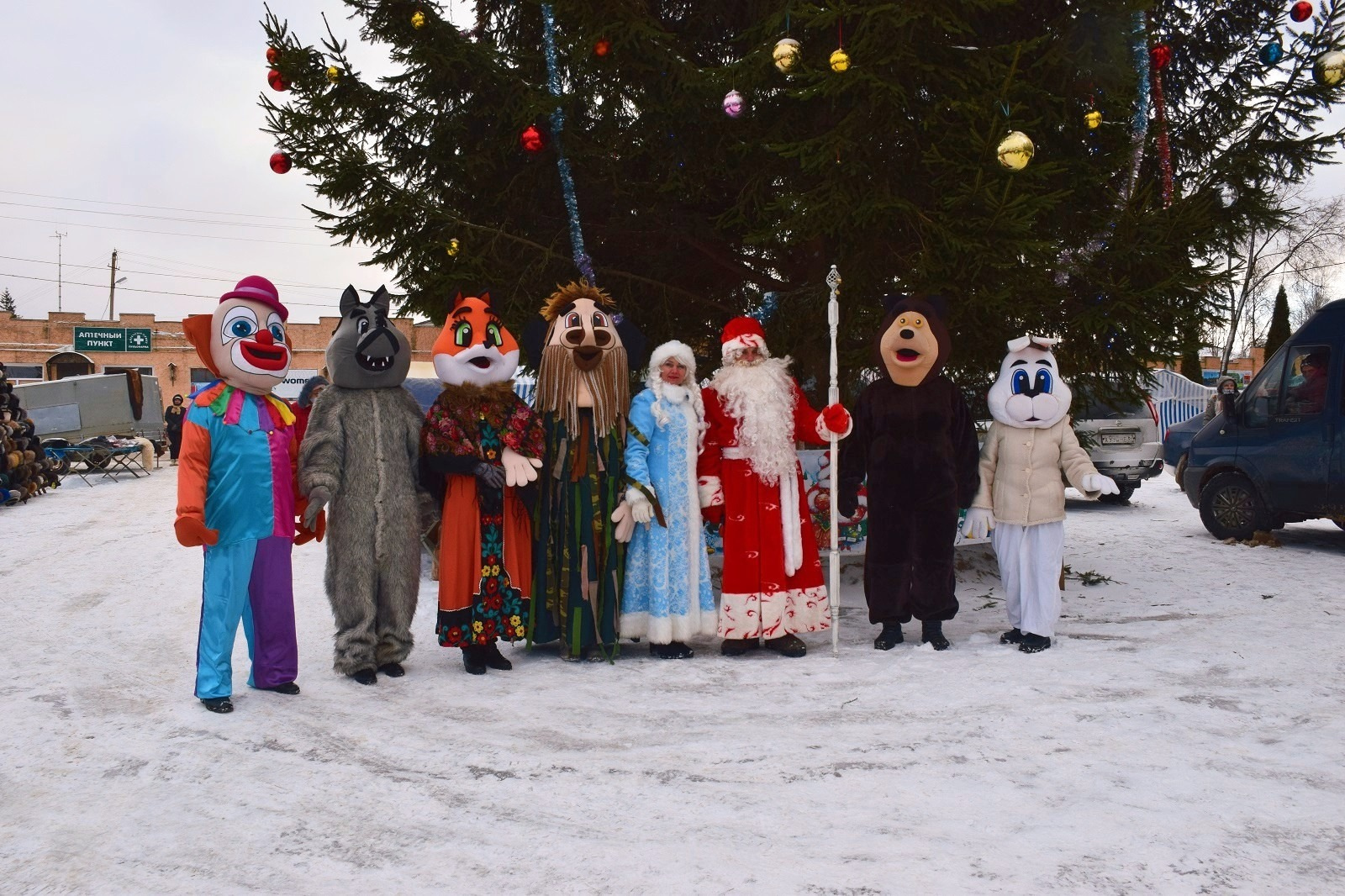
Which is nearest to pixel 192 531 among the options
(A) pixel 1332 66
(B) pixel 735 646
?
(B) pixel 735 646

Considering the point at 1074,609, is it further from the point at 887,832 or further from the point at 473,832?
the point at 473,832

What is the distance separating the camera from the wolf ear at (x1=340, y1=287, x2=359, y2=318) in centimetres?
534

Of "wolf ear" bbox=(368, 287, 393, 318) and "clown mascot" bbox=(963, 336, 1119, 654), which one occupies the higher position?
"wolf ear" bbox=(368, 287, 393, 318)

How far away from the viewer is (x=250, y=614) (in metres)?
4.91

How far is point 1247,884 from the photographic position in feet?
9.25

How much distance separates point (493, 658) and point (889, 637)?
91.0 inches

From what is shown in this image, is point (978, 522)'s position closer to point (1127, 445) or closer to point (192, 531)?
point (192, 531)

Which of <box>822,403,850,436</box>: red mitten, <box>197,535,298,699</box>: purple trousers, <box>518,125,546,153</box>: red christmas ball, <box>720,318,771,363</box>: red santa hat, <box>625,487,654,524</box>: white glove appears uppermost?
<box>518,125,546,153</box>: red christmas ball

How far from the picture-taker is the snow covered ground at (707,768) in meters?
2.97

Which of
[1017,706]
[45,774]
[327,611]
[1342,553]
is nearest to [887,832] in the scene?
[1017,706]

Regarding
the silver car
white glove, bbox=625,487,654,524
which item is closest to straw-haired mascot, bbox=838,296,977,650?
white glove, bbox=625,487,654,524

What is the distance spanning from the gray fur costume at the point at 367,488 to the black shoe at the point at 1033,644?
3497mm

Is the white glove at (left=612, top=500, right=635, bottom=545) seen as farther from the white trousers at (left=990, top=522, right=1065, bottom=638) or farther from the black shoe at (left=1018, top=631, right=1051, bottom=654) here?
the black shoe at (left=1018, top=631, right=1051, bottom=654)

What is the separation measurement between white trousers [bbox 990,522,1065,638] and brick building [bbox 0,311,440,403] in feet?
123
